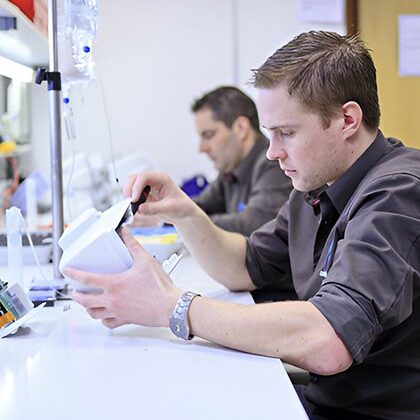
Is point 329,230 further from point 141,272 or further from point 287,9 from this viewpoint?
point 287,9

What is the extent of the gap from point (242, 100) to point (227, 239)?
141 centimetres

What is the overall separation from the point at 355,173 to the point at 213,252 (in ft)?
1.40

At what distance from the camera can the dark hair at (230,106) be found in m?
2.70

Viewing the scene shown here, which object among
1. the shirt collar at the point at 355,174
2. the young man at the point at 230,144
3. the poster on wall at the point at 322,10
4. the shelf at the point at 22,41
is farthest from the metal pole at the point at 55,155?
the poster on wall at the point at 322,10

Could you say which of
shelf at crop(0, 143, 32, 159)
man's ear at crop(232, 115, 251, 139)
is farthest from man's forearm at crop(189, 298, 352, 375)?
shelf at crop(0, 143, 32, 159)

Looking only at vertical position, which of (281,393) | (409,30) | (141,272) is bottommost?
(281,393)

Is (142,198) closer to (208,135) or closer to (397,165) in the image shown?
(397,165)

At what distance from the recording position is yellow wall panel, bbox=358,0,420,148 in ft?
10.1

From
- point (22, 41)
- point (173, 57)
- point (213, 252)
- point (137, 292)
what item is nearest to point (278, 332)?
point (137, 292)

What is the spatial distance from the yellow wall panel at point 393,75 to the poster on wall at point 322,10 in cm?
18

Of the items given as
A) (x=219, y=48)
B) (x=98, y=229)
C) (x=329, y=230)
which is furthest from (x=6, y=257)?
(x=219, y=48)

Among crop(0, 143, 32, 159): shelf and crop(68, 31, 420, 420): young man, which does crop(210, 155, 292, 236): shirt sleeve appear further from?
crop(0, 143, 32, 159): shelf

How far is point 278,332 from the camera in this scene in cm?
91

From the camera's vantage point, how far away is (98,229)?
1.02 metres
